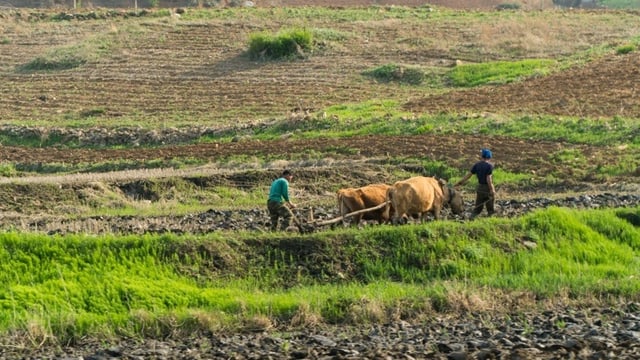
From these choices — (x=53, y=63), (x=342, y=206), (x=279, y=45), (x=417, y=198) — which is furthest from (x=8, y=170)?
(x=279, y=45)

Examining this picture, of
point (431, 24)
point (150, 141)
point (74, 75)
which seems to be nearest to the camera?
point (150, 141)

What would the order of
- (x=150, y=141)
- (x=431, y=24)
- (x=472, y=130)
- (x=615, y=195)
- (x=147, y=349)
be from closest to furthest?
(x=147, y=349), (x=615, y=195), (x=472, y=130), (x=150, y=141), (x=431, y=24)

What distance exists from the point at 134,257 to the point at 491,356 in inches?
274

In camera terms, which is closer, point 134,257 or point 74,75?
point 134,257

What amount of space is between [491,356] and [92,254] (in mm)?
7489

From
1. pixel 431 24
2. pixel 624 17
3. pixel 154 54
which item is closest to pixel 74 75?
pixel 154 54

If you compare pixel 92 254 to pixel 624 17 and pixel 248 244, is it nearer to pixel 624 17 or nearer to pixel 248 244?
pixel 248 244

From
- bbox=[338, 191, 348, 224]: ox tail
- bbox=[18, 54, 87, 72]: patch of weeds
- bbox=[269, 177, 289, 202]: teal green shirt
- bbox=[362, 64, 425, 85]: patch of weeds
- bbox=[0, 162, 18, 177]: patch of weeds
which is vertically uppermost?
bbox=[269, 177, 289, 202]: teal green shirt

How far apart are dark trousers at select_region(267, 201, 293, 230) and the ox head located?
3.35 m

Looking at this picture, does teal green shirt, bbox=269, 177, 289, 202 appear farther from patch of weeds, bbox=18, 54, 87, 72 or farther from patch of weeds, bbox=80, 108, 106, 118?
patch of weeds, bbox=18, 54, 87, 72

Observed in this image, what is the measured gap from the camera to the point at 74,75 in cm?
4959

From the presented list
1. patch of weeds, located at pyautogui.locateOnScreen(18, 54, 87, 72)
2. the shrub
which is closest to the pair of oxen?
the shrub

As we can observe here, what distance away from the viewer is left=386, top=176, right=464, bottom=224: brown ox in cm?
2222

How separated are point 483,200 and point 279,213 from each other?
4129mm
